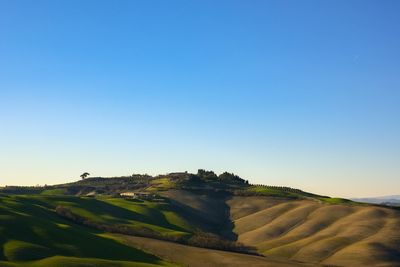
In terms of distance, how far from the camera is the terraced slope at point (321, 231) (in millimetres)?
90812

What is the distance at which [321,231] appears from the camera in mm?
113062

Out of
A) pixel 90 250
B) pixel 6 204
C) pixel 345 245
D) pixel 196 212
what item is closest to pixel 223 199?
pixel 196 212

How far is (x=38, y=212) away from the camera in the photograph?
9500cm

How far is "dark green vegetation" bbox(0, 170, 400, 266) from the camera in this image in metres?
68.4

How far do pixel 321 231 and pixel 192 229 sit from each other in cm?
3173

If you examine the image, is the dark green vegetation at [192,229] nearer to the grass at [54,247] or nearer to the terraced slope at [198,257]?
the grass at [54,247]

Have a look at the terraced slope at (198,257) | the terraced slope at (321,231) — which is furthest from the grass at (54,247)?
the terraced slope at (321,231)

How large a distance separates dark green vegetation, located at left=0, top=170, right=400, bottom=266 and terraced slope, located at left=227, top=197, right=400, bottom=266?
0.62 feet

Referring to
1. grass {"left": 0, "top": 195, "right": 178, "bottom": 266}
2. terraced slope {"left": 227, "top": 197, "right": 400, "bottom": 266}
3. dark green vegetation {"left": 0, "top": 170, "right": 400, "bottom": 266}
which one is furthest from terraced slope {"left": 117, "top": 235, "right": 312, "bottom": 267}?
terraced slope {"left": 227, "top": 197, "right": 400, "bottom": 266}

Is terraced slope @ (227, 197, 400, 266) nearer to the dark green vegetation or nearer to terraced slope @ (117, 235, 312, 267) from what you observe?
the dark green vegetation

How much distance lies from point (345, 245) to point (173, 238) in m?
33.9

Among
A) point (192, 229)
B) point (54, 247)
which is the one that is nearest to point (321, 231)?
point (192, 229)

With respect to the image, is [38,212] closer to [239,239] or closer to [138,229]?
[138,229]

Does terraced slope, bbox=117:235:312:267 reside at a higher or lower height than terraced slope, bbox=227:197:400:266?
lower
